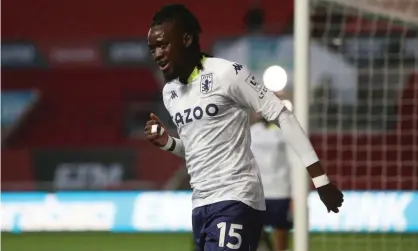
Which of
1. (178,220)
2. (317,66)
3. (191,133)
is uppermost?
(317,66)

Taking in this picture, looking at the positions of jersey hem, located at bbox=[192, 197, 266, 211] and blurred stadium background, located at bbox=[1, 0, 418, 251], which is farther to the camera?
blurred stadium background, located at bbox=[1, 0, 418, 251]

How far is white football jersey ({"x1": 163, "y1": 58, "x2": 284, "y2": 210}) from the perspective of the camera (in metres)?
4.28

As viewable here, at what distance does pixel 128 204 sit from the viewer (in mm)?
12523

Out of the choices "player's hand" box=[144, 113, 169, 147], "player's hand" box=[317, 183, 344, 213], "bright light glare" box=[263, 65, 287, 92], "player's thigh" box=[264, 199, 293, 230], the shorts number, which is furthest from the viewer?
"bright light glare" box=[263, 65, 287, 92]

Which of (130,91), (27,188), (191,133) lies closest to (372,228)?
(191,133)

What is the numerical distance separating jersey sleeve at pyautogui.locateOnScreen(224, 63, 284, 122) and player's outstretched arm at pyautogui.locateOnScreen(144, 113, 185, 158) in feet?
1.81

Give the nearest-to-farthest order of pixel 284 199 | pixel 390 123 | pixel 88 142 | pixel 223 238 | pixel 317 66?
1. pixel 223 238
2. pixel 284 199
3. pixel 390 123
4. pixel 317 66
5. pixel 88 142

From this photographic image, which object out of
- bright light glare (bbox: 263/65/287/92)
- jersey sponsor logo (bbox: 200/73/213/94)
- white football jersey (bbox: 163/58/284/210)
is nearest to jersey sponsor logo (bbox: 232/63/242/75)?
white football jersey (bbox: 163/58/284/210)

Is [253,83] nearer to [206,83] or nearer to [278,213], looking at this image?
[206,83]

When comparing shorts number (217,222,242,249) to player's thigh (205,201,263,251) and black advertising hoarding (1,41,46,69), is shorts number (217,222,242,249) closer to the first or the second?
player's thigh (205,201,263,251)

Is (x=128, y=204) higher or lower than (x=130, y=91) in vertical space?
lower

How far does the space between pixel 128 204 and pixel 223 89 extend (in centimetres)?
840

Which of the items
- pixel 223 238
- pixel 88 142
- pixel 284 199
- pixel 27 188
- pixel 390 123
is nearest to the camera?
Result: pixel 223 238

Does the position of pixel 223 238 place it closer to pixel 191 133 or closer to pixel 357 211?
pixel 191 133
